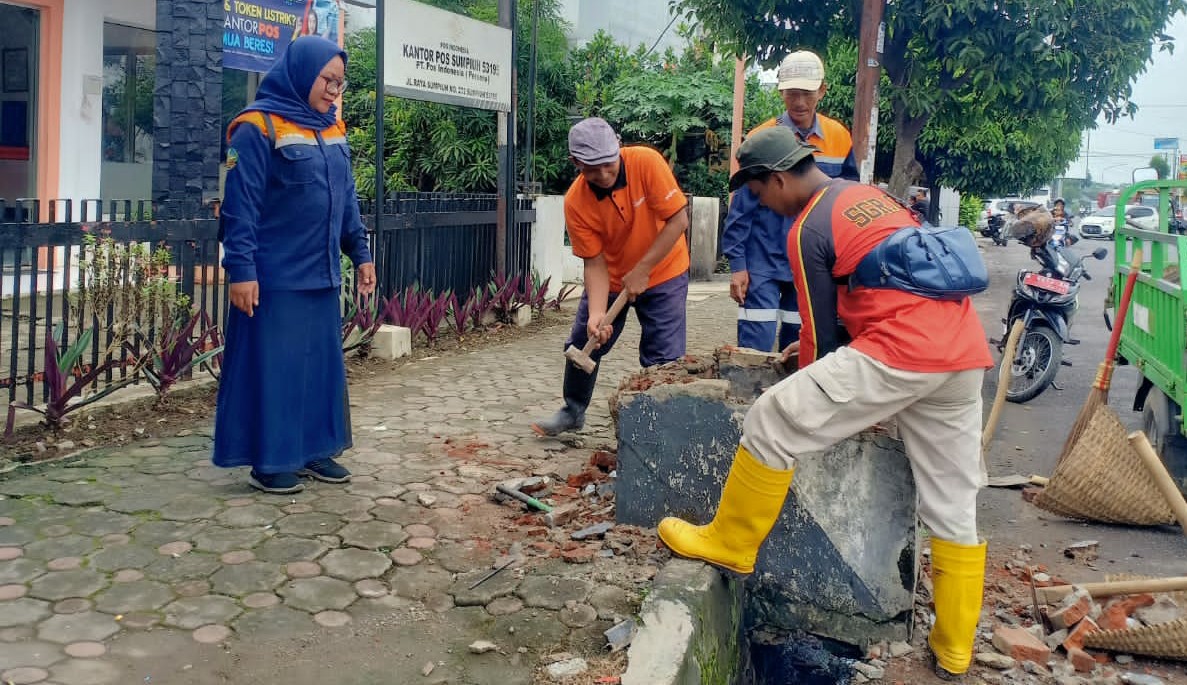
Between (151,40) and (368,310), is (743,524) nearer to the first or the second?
(368,310)

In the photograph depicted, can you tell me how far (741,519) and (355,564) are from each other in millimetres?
1429

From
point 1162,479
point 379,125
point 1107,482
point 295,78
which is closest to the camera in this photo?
point 1162,479

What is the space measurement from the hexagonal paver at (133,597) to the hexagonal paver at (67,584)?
0.20ft

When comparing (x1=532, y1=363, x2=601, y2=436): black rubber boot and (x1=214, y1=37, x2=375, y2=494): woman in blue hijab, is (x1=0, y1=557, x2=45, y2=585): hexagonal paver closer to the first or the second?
(x1=214, y1=37, x2=375, y2=494): woman in blue hijab

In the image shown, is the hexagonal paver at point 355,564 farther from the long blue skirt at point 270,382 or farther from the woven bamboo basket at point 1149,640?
the woven bamboo basket at point 1149,640

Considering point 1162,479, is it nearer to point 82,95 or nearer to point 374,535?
point 374,535

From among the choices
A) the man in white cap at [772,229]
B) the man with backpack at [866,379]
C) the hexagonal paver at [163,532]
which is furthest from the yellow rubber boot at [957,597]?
the hexagonal paver at [163,532]

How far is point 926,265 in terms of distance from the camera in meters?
3.37

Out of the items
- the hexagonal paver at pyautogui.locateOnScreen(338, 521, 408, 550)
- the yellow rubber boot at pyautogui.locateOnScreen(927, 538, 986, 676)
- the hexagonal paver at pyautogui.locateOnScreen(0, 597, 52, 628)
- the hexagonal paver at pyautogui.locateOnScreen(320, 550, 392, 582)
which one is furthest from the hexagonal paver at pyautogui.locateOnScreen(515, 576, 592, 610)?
the hexagonal paver at pyautogui.locateOnScreen(0, 597, 52, 628)

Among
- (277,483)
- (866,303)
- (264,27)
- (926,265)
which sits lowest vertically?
(277,483)

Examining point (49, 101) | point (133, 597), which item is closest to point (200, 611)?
point (133, 597)

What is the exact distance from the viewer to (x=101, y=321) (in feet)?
19.1

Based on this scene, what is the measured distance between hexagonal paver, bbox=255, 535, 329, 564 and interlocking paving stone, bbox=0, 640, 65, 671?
0.86 m

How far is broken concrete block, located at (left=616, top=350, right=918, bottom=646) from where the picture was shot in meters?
3.77
